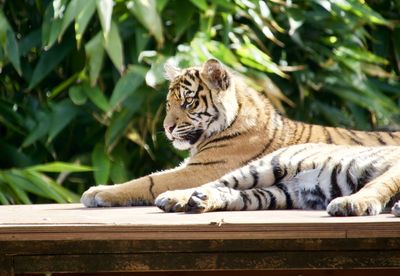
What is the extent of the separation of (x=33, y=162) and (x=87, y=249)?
4027 mm

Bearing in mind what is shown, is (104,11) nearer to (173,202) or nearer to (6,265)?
(173,202)

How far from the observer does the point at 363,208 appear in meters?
3.03

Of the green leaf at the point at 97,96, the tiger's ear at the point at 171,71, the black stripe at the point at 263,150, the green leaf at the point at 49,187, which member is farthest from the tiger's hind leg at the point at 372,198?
the green leaf at the point at 97,96

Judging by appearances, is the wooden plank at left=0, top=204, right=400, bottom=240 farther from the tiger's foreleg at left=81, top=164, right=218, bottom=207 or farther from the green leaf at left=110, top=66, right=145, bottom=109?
the green leaf at left=110, top=66, right=145, bottom=109

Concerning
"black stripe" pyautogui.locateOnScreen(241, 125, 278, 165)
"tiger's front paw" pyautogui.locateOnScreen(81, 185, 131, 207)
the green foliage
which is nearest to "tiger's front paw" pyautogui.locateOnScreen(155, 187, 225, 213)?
"tiger's front paw" pyautogui.locateOnScreen(81, 185, 131, 207)

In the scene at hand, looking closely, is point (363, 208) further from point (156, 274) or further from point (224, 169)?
point (224, 169)

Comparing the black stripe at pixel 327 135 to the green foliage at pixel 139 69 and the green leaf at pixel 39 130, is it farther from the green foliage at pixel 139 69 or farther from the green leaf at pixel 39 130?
the green leaf at pixel 39 130

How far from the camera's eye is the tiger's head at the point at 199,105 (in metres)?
→ 4.56

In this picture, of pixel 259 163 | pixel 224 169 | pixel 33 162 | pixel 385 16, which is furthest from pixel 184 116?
pixel 385 16

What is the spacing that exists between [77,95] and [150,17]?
595 mm

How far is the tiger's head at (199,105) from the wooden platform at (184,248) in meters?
1.82

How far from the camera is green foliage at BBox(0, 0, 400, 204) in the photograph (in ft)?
20.2

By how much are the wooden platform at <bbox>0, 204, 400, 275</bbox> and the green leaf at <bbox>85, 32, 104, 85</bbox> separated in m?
3.51

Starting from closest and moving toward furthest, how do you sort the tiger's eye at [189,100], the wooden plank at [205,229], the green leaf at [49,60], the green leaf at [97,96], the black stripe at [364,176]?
the wooden plank at [205,229] < the black stripe at [364,176] < the tiger's eye at [189,100] < the green leaf at [97,96] < the green leaf at [49,60]
